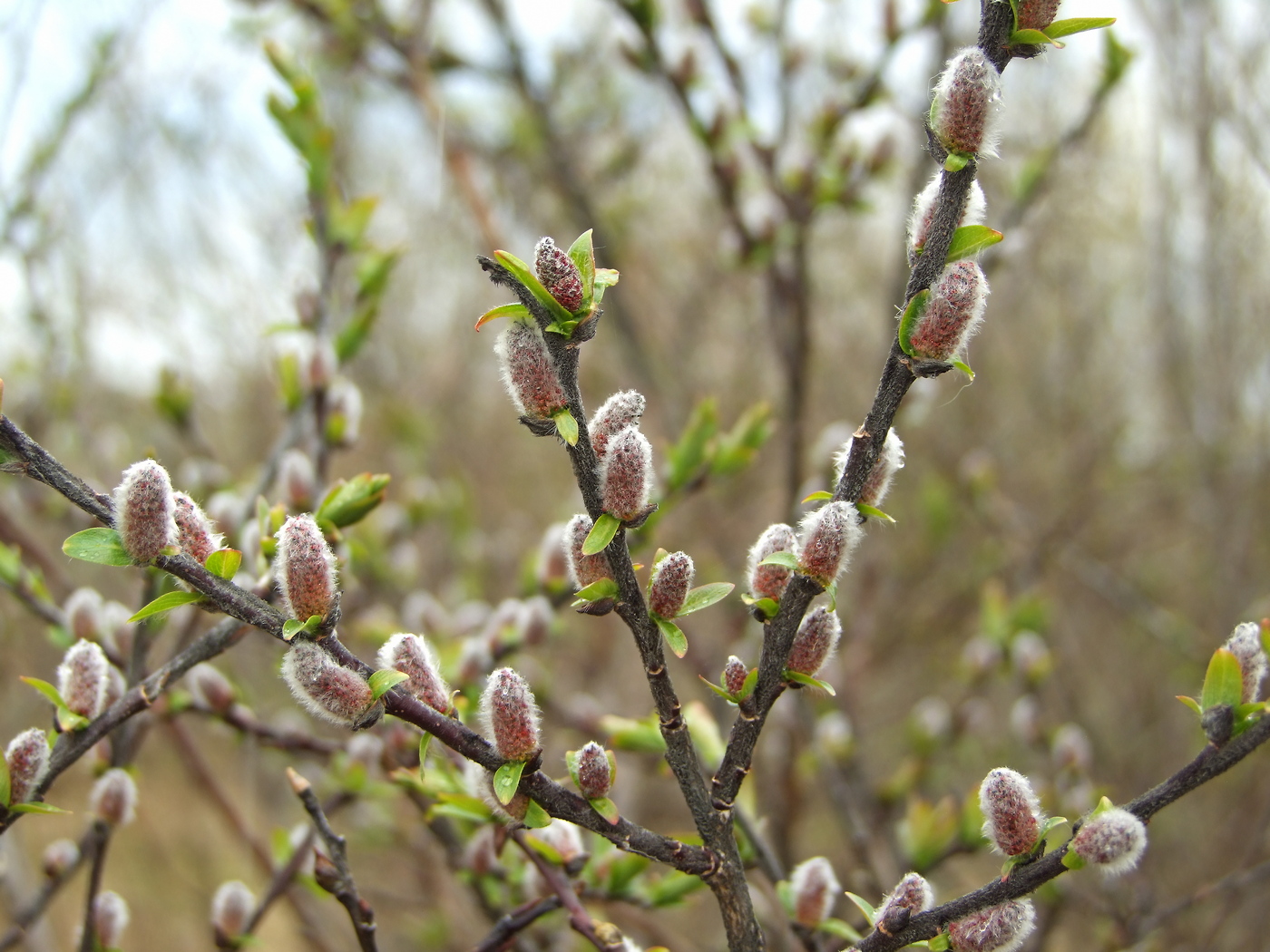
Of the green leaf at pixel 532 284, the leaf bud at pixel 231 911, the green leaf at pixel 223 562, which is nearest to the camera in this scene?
the green leaf at pixel 532 284

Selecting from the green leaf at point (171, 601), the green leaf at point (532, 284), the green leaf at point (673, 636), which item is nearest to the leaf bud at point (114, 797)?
the green leaf at point (171, 601)

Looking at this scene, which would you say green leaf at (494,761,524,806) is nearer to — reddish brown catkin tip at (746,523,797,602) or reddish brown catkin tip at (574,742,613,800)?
reddish brown catkin tip at (574,742,613,800)

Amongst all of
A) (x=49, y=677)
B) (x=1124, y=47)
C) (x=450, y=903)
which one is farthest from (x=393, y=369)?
(x=1124, y=47)

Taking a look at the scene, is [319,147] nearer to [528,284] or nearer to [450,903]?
[528,284]

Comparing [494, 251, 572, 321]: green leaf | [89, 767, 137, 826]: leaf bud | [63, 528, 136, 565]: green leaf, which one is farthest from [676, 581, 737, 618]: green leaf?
[89, 767, 137, 826]: leaf bud

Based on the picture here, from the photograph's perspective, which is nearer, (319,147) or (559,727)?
(319,147)

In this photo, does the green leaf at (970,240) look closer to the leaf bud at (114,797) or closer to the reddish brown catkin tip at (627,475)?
the reddish brown catkin tip at (627,475)
